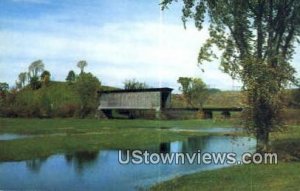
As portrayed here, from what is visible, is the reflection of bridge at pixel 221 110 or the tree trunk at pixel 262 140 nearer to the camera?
the tree trunk at pixel 262 140

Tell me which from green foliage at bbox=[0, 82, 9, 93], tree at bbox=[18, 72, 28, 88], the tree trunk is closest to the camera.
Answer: the tree trunk

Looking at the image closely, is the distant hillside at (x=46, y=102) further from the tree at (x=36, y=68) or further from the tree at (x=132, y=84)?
the tree at (x=132, y=84)

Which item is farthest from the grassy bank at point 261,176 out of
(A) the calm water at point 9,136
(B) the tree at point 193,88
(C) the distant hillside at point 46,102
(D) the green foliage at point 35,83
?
(D) the green foliage at point 35,83

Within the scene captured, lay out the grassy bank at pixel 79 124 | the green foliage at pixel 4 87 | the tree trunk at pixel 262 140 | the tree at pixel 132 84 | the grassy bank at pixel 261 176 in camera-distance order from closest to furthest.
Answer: the grassy bank at pixel 261 176 → the tree trunk at pixel 262 140 → the grassy bank at pixel 79 124 → the tree at pixel 132 84 → the green foliage at pixel 4 87

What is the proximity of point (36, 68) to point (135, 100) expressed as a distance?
191cm

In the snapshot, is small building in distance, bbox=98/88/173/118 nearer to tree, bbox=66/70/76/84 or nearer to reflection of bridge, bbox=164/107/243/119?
reflection of bridge, bbox=164/107/243/119

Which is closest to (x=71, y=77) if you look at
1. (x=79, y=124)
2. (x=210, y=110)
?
(x=79, y=124)

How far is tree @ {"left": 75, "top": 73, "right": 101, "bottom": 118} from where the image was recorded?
1150cm

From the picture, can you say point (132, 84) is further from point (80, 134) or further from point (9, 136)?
point (9, 136)

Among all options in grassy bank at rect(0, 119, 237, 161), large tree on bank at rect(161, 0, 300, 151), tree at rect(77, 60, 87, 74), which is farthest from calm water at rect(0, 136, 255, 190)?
tree at rect(77, 60, 87, 74)

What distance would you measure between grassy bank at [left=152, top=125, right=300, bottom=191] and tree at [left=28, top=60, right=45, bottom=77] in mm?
3011

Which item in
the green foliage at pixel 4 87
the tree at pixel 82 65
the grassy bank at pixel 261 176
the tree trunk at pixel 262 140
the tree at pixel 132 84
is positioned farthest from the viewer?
the green foliage at pixel 4 87

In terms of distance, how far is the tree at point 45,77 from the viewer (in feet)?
37.9

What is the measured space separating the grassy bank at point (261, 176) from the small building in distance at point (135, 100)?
135 centimetres
